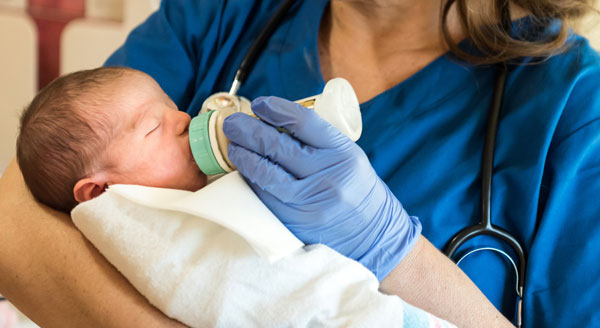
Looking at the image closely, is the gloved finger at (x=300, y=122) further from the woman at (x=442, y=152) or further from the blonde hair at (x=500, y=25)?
the blonde hair at (x=500, y=25)

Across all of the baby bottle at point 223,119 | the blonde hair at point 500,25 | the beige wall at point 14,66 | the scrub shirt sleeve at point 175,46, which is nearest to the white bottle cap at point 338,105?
the baby bottle at point 223,119

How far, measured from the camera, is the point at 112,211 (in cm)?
91

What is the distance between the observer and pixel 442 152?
3.72 feet

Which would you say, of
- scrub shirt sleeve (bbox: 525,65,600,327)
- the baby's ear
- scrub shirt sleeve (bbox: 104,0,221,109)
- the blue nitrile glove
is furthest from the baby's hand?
scrub shirt sleeve (bbox: 525,65,600,327)

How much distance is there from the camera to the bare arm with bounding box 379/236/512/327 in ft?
3.13

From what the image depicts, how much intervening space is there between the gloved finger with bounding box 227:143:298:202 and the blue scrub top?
0.32 metres

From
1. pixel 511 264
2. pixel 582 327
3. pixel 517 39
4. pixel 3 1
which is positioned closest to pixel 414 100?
pixel 517 39

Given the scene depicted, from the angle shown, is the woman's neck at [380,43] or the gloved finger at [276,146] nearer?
the gloved finger at [276,146]

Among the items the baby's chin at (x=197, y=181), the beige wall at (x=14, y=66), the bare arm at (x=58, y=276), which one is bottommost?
the beige wall at (x=14, y=66)

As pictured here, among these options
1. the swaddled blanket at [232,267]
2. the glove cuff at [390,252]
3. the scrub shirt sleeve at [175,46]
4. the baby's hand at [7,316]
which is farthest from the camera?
the baby's hand at [7,316]

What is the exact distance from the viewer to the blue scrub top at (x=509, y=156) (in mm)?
1028

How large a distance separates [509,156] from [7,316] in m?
1.71

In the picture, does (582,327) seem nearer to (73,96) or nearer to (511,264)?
(511,264)

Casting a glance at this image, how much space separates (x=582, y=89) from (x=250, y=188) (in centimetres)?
70
